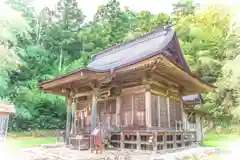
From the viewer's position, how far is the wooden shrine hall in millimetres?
4586

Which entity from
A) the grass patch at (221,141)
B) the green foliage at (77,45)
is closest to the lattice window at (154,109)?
the grass patch at (221,141)

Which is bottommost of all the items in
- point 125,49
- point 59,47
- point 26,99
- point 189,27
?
point 26,99

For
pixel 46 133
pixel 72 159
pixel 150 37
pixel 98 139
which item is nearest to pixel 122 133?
pixel 98 139

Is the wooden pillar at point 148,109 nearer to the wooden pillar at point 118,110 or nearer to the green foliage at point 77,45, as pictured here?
the wooden pillar at point 118,110

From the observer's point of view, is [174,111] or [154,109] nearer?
[154,109]

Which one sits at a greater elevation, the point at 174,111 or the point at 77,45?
the point at 77,45

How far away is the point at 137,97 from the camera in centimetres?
528

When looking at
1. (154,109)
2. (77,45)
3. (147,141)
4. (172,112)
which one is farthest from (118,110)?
(77,45)

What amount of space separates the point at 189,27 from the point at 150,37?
10.2 m

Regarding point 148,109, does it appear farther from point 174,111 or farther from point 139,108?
point 174,111

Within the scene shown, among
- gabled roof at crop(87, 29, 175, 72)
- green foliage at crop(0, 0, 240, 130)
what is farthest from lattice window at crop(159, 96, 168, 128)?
green foliage at crop(0, 0, 240, 130)

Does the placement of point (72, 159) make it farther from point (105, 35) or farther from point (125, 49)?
point (105, 35)

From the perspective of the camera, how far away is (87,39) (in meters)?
16.2

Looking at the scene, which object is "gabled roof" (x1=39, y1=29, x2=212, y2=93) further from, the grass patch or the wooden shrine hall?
the grass patch
